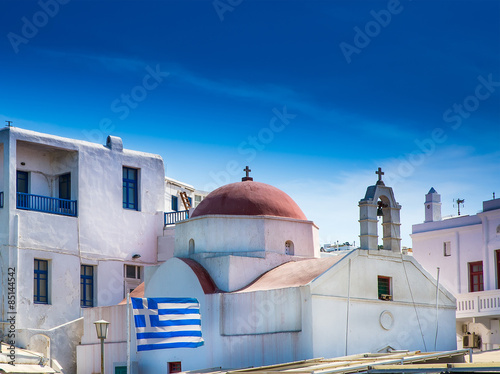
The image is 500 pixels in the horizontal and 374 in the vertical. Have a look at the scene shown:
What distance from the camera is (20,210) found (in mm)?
29359

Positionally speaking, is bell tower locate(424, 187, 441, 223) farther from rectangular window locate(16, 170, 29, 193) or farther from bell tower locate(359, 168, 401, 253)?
rectangular window locate(16, 170, 29, 193)

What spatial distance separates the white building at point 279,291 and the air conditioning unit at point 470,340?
5.40 meters

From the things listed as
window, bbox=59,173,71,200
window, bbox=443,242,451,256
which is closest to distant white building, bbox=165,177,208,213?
window, bbox=59,173,71,200

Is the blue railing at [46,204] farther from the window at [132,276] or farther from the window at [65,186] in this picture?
the window at [132,276]

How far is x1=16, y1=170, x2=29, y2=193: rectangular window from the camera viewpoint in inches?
1227

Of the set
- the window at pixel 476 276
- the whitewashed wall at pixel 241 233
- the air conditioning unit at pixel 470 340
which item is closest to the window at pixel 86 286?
the whitewashed wall at pixel 241 233

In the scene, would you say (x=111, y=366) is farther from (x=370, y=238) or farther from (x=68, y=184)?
(x=370, y=238)

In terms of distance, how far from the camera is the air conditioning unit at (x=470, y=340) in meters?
32.6

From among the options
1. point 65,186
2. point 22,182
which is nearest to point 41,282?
point 22,182

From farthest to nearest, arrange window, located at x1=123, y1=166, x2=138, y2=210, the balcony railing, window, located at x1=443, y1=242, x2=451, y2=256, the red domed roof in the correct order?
window, located at x1=443, y1=242, x2=451, y2=256
window, located at x1=123, y1=166, x2=138, y2=210
the balcony railing
the red domed roof

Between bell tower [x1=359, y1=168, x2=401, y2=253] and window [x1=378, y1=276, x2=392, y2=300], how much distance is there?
999 mm

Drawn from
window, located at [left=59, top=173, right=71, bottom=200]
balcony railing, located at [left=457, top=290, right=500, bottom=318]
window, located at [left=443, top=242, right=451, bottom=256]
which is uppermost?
window, located at [left=59, top=173, right=71, bottom=200]

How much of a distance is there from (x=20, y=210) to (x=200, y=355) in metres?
8.76

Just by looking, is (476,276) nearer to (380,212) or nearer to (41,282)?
(380,212)
